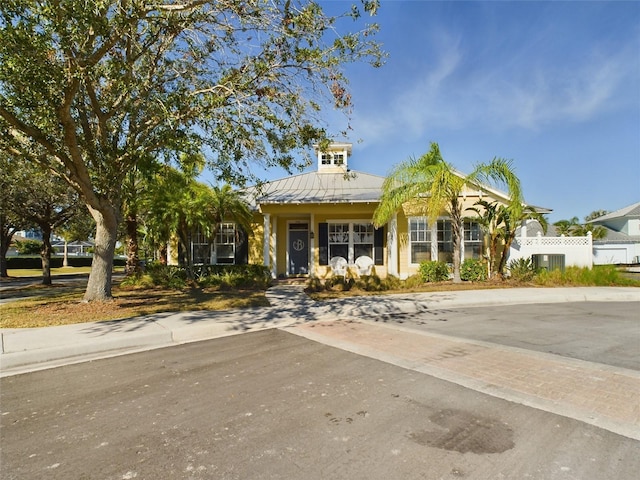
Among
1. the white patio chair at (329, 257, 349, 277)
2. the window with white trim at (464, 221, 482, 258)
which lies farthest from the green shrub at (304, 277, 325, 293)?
the window with white trim at (464, 221, 482, 258)

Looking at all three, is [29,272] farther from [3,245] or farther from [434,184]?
[434,184]

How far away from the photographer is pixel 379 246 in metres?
16.8

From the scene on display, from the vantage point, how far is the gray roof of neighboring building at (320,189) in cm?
1567

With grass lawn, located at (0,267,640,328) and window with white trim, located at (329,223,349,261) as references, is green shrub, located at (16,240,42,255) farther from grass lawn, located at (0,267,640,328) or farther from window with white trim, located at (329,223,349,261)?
window with white trim, located at (329,223,349,261)

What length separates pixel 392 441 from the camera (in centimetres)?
322

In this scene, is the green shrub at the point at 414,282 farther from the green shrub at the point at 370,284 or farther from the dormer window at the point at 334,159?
the dormer window at the point at 334,159

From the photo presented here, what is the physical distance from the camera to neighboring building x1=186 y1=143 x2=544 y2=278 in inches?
632

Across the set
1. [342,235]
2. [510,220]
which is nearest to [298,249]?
[342,235]

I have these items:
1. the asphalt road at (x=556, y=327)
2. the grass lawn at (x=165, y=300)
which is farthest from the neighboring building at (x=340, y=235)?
the asphalt road at (x=556, y=327)

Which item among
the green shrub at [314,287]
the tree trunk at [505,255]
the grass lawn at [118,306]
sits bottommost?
the grass lawn at [118,306]

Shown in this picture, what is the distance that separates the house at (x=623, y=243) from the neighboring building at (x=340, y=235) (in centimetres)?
2750

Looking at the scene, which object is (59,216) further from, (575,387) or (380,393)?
(575,387)

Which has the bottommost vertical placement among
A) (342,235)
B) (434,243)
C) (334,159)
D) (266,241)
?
(434,243)

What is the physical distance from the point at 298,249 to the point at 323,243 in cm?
141
